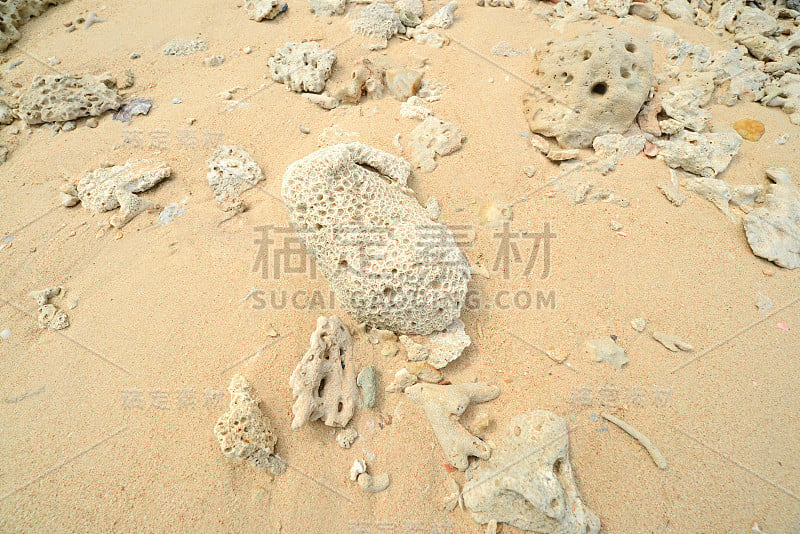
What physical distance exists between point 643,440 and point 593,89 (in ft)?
8.84

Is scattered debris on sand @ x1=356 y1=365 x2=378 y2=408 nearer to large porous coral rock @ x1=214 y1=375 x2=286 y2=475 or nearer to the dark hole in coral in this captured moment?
large porous coral rock @ x1=214 y1=375 x2=286 y2=475

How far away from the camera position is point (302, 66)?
3713 millimetres

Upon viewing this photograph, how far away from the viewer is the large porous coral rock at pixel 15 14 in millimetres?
4195

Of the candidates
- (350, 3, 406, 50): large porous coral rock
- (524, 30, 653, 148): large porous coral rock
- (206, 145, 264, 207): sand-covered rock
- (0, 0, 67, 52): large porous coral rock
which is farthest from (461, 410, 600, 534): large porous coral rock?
(0, 0, 67, 52): large porous coral rock

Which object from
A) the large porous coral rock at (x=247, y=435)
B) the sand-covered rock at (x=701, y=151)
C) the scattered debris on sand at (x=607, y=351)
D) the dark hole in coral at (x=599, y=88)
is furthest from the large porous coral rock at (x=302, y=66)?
the scattered debris on sand at (x=607, y=351)

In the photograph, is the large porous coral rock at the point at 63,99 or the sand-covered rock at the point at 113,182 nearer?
the sand-covered rock at the point at 113,182

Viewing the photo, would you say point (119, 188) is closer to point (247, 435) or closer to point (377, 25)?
point (247, 435)

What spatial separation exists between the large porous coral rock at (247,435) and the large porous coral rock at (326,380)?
167 millimetres

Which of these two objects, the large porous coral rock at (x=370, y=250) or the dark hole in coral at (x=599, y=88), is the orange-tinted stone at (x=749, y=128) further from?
the large porous coral rock at (x=370, y=250)

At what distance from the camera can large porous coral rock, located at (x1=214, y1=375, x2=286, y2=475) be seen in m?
2.04

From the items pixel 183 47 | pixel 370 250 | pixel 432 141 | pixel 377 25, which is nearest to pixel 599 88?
pixel 432 141

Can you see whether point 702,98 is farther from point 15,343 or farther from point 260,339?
point 15,343

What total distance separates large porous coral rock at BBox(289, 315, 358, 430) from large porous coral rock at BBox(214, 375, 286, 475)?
0.17 meters

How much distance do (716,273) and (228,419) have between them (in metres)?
3.37
